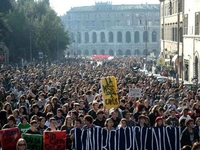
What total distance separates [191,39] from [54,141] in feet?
135

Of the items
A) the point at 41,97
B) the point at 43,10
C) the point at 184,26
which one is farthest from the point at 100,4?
the point at 41,97

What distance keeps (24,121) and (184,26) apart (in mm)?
43797

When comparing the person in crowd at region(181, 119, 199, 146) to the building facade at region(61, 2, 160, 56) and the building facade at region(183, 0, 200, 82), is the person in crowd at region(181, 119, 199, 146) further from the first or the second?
the building facade at region(61, 2, 160, 56)

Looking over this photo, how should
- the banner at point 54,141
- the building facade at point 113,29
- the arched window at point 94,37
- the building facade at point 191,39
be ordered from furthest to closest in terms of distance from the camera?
the arched window at point 94,37
the building facade at point 113,29
the building facade at point 191,39
the banner at point 54,141

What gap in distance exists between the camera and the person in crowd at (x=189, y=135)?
12305 millimetres

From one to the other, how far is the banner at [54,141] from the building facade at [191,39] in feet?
122

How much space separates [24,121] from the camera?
13508mm

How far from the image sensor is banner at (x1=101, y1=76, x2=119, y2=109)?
17500mm

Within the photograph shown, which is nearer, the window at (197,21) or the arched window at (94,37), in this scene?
the window at (197,21)

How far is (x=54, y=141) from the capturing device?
11391mm

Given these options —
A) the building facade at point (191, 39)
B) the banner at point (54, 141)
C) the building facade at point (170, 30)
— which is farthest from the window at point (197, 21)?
the banner at point (54, 141)

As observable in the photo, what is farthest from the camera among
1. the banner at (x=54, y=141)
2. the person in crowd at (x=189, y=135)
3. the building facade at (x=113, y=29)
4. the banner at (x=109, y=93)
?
the building facade at (x=113, y=29)

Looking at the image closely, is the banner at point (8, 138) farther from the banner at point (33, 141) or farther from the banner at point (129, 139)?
the banner at point (129, 139)

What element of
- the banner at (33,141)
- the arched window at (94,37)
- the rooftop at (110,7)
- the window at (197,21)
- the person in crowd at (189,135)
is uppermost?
the rooftop at (110,7)
